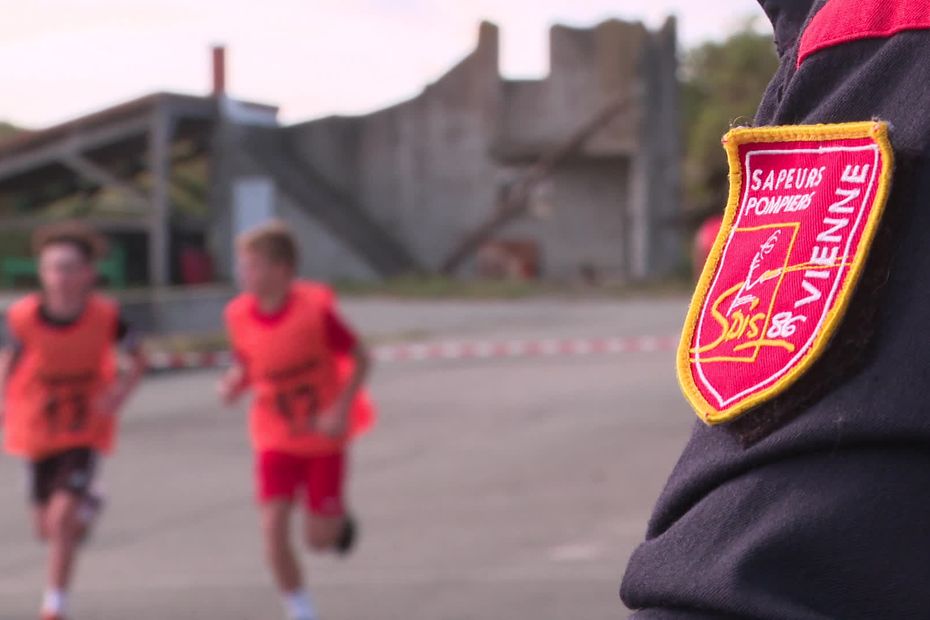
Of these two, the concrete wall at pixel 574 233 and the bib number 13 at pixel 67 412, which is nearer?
the bib number 13 at pixel 67 412

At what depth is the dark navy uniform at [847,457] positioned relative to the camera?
0.88 metres

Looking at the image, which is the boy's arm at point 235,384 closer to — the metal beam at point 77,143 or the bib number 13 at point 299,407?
the bib number 13 at point 299,407

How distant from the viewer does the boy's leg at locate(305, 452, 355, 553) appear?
6.61 meters

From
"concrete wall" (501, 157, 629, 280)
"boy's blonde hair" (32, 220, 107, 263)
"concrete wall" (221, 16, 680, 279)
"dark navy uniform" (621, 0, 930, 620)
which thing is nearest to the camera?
"dark navy uniform" (621, 0, 930, 620)

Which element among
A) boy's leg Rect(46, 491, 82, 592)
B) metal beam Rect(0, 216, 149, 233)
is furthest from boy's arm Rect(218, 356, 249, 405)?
metal beam Rect(0, 216, 149, 233)

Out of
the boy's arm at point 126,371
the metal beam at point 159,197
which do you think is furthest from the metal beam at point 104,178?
the boy's arm at point 126,371

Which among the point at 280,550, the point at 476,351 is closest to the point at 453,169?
the point at 476,351

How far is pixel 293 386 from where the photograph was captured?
6773 millimetres

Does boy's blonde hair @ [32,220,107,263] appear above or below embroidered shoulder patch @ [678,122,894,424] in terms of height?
below

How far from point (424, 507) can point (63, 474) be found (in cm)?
232

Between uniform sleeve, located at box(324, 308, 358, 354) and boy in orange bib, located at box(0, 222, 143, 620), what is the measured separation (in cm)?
103

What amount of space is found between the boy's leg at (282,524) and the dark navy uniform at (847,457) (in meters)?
5.34

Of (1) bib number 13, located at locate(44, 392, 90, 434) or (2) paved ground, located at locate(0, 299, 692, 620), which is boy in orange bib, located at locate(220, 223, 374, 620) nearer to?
(2) paved ground, located at locate(0, 299, 692, 620)

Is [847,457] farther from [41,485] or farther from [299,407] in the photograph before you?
[41,485]
